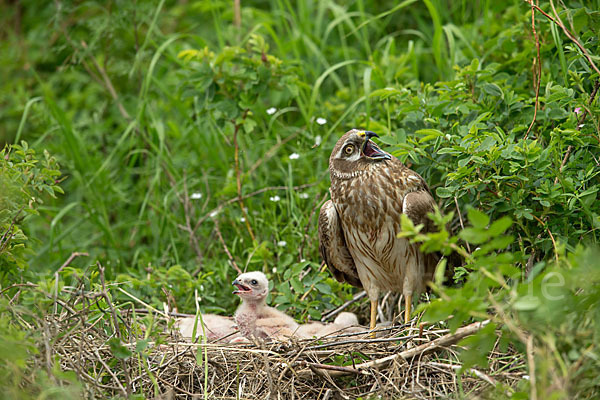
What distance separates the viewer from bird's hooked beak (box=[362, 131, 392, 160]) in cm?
364

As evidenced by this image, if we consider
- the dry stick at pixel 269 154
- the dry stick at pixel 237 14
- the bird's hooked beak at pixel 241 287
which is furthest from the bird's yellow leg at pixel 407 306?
the dry stick at pixel 237 14

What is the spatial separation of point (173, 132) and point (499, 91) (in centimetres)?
296

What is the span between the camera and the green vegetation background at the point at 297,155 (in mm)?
2404

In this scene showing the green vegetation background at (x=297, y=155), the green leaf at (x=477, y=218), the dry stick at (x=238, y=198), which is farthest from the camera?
the dry stick at (x=238, y=198)

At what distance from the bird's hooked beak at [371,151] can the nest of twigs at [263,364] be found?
961 mm

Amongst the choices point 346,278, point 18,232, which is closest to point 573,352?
point 346,278

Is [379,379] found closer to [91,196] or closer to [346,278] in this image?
[346,278]

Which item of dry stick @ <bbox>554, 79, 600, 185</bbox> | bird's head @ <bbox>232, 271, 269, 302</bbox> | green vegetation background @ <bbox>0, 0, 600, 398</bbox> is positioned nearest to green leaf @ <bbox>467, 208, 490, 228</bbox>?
green vegetation background @ <bbox>0, 0, 600, 398</bbox>

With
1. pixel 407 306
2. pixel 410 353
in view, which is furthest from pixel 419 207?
pixel 410 353

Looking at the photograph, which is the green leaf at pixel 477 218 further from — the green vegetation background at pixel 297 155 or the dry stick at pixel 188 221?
the dry stick at pixel 188 221

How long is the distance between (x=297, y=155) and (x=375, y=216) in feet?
3.98

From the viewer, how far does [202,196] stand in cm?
506

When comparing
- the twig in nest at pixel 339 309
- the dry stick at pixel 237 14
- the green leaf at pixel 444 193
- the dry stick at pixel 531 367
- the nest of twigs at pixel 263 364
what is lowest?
the twig in nest at pixel 339 309

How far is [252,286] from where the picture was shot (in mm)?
3918
